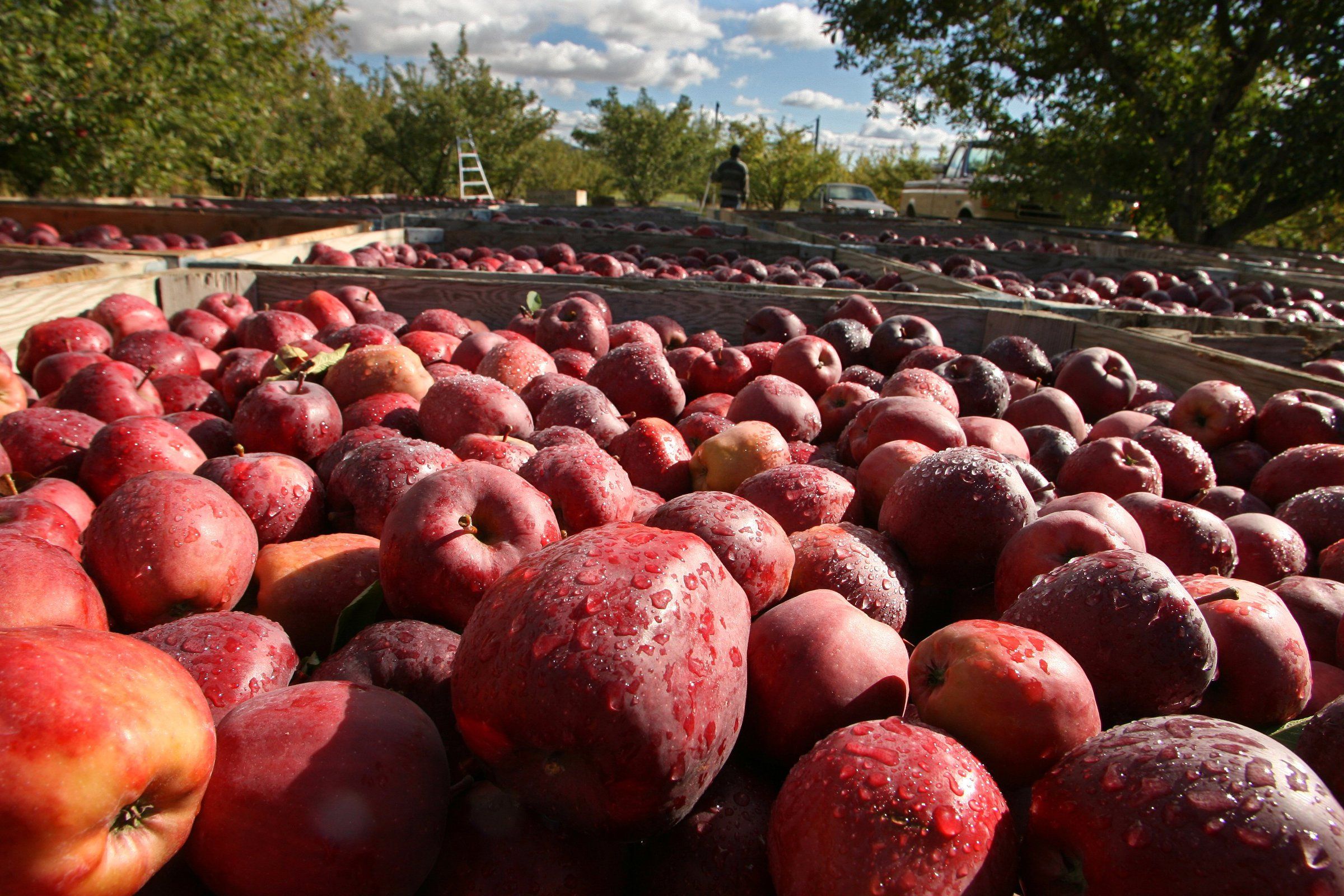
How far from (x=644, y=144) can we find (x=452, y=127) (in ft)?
34.0

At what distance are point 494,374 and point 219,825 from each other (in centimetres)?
281

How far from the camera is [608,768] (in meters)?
1.17

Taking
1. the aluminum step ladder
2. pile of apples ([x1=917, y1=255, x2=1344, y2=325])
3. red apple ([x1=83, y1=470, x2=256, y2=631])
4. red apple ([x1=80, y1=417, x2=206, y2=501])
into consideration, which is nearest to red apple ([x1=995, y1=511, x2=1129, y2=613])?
red apple ([x1=83, y1=470, x2=256, y2=631])

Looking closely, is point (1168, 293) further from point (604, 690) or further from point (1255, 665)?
point (604, 690)

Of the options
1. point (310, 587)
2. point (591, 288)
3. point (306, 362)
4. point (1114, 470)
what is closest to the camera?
point (310, 587)

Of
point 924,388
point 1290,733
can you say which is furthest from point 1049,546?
point 924,388

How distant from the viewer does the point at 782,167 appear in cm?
4238

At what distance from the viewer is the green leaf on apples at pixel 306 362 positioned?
136 inches

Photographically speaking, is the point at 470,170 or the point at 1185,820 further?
the point at 470,170

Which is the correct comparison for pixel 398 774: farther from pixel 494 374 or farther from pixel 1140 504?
pixel 494 374

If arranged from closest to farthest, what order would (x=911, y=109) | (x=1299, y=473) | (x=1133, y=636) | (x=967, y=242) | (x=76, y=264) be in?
(x=1133, y=636)
(x=1299, y=473)
(x=76, y=264)
(x=967, y=242)
(x=911, y=109)

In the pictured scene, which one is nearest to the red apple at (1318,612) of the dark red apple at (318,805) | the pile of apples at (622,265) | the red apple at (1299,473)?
the red apple at (1299,473)

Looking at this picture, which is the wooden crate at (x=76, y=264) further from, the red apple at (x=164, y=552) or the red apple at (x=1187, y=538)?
the red apple at (x=1187, y=538)

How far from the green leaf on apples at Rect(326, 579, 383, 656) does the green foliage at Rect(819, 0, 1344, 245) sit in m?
19.4
